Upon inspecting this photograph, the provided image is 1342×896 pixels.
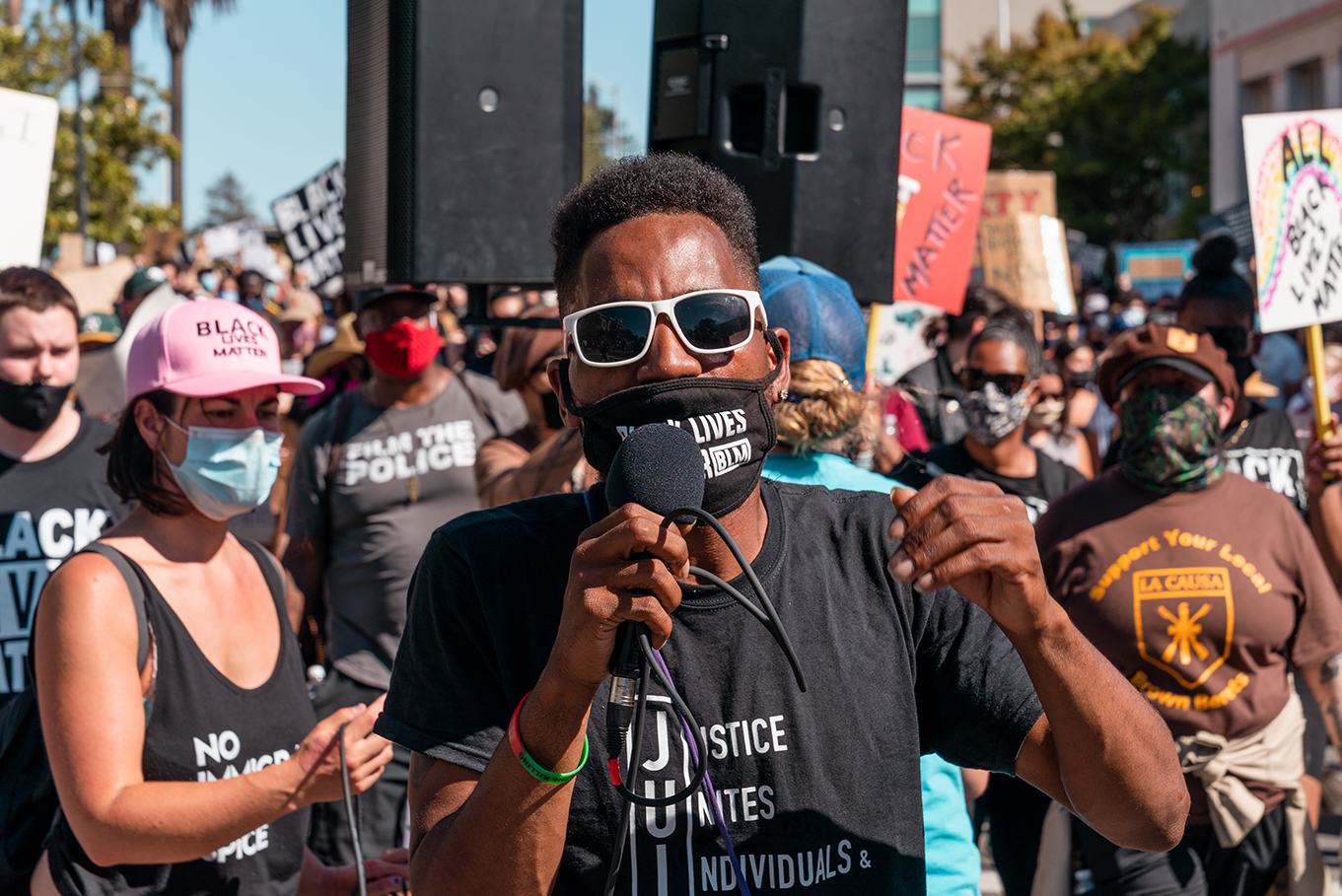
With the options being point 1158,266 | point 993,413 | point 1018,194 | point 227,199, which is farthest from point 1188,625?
point 227,199

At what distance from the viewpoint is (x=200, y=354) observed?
10.3 feet

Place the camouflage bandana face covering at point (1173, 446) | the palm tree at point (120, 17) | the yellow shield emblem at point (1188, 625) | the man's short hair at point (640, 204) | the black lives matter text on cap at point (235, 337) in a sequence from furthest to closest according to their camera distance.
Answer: the palm tree at point (120, 17) → the camouflage bandana face covering at point (1173, 446) → the yellow shield emblem at point (1188, 625) → the black lives matter text on cap at point (235, 337) → the man's short hair at point (640, 204)

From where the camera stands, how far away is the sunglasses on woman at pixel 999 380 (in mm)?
5359

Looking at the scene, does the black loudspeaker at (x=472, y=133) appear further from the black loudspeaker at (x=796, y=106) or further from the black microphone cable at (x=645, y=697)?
the black microphone cable at (x=645, y=697)

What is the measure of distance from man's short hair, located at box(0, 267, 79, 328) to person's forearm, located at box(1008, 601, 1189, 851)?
362 cm

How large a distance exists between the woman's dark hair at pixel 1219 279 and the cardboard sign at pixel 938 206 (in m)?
1.02

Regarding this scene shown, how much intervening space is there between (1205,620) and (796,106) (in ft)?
6.49

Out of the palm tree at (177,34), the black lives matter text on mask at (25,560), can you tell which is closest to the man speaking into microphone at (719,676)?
the black lives matter text on mask at (25,560)

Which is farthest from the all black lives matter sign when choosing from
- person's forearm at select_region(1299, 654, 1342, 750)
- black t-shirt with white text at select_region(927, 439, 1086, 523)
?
person's forearm at select_region(1299, 654, 1342, 750)

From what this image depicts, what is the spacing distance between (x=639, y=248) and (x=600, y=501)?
0.36 meters

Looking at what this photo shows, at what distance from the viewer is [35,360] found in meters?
4.21

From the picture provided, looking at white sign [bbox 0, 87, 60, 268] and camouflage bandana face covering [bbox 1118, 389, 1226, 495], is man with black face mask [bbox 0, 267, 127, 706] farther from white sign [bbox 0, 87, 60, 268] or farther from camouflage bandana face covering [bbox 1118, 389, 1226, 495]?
camouflage bandana face covering [bbox 1118, 389, 1226, 495]

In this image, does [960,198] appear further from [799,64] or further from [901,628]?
[901,628]

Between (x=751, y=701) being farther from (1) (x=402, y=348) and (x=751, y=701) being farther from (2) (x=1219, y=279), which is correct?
(2) (x=1219, y=279)
